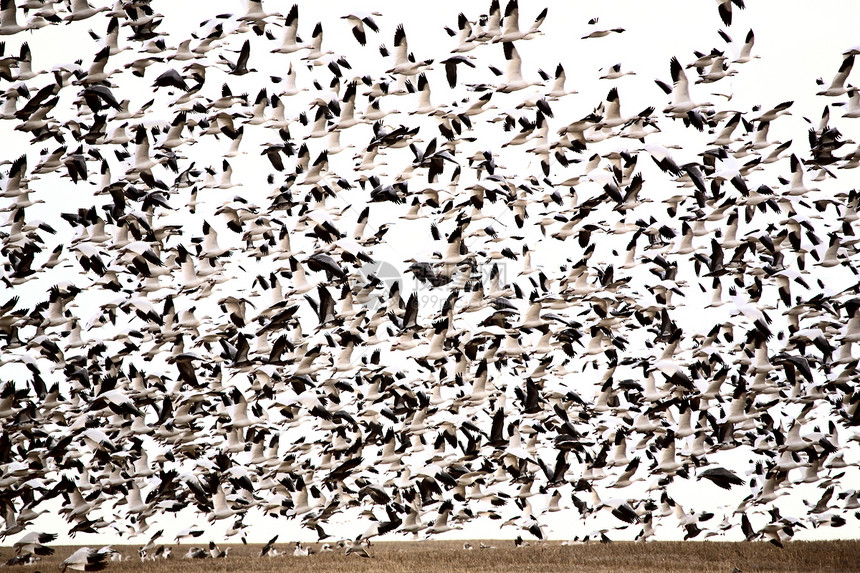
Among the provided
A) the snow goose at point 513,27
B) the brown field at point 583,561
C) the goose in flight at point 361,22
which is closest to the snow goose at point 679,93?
the snow goose at point 513,27

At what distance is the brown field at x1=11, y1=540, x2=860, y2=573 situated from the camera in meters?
21.5

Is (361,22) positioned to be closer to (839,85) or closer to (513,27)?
(513,27)

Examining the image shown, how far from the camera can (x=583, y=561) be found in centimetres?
2273

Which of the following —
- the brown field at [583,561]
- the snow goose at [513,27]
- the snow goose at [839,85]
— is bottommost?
the brown field at [583,561]

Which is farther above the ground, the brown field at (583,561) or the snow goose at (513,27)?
the snow goose at (513,27)

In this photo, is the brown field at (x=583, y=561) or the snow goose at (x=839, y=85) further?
the brown field at (x=583, y=561)

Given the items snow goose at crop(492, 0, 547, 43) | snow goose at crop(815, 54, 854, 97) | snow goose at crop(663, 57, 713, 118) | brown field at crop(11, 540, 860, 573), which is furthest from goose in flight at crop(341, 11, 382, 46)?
brown field at crop(11, 540, 860, 573)

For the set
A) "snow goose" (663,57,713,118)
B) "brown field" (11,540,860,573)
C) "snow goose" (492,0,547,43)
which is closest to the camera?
"snow goose" (492,0,547,43)

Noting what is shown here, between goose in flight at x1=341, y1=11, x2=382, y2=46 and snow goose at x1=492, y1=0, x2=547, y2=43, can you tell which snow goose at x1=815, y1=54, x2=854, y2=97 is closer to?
→ snow goose at x1=492, y1=0, x2=547, y2=43

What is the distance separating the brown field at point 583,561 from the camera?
21453mm

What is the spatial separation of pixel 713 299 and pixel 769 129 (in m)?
4.05

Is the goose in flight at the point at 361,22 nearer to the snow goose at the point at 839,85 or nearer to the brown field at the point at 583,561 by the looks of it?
the snow goose at the point at 839,85

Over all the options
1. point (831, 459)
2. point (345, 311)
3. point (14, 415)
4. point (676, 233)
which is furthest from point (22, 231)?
point (831, 459)

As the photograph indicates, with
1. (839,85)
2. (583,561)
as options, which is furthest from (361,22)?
(583,561)
